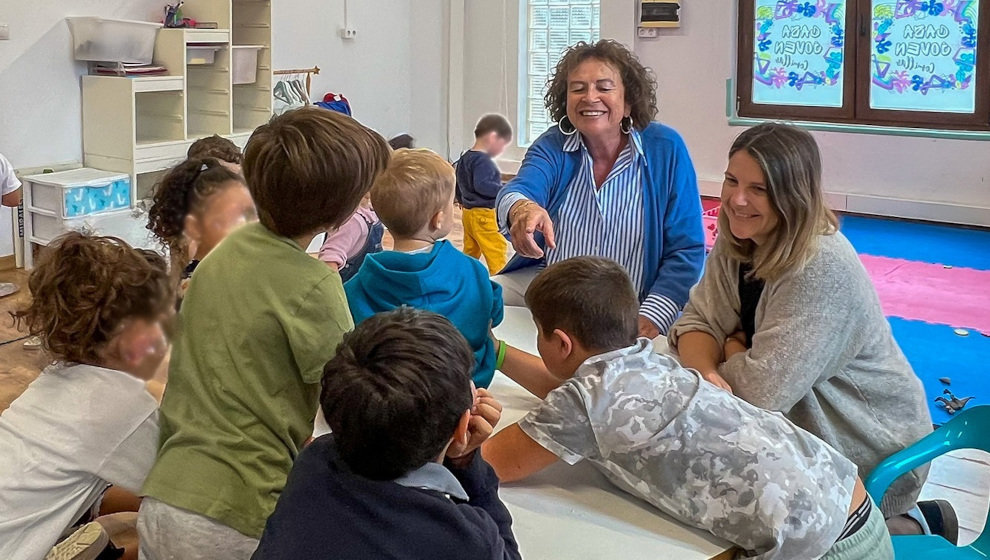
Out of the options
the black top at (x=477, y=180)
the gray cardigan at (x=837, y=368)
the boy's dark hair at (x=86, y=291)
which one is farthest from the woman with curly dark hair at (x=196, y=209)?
the black top at (x=477, y=180)

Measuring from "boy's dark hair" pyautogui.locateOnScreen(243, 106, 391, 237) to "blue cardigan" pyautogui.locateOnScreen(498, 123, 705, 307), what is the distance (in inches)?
41.6

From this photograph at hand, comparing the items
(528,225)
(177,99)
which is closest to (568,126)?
(528,225)

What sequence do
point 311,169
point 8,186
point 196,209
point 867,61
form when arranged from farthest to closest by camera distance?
point 867,61
point 8,186
point 311,169
point 196,209

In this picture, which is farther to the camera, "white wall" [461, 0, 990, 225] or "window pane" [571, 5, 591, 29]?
"window pane" [571, 5, 591, 29]

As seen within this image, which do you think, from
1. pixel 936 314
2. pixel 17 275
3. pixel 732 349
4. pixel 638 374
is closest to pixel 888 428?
pixel 732 349

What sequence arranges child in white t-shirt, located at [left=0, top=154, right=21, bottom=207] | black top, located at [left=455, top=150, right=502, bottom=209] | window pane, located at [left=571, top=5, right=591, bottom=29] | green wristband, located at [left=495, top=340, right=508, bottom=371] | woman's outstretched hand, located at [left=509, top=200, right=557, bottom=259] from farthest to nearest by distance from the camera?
window pane, located at [left=571, top=5, right=591, bottom=29] < child in white t-shirt, located at [left=0, top=154, right=21, bottom=207] < black top, located at [left=455, top=150, right=502, bottom=209] < woman's outstretched hand, located at [left=509, top=200, right=557, bottom=259] < green wristband, located at [left=495, top=340, right=508, bottom=371]

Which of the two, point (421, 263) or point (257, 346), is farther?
point (421, 263)

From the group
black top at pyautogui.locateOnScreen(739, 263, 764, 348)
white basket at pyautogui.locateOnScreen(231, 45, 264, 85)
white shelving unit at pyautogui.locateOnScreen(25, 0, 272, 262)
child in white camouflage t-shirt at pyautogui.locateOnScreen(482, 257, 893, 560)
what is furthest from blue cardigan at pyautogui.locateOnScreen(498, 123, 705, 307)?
white basket at pyautogui.locateOnScreen(231, 45, 264, 85)

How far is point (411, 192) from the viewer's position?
133cm

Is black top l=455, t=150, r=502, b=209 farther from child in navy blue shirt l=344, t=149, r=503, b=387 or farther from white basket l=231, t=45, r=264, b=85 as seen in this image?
white basket l=231, t=45, r=264, b=85

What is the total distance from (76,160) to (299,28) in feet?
5.73

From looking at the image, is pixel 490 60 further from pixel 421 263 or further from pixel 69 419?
pixel 69 419

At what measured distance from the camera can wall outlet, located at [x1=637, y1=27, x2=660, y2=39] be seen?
21.1 ft

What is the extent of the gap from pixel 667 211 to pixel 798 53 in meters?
4.51
